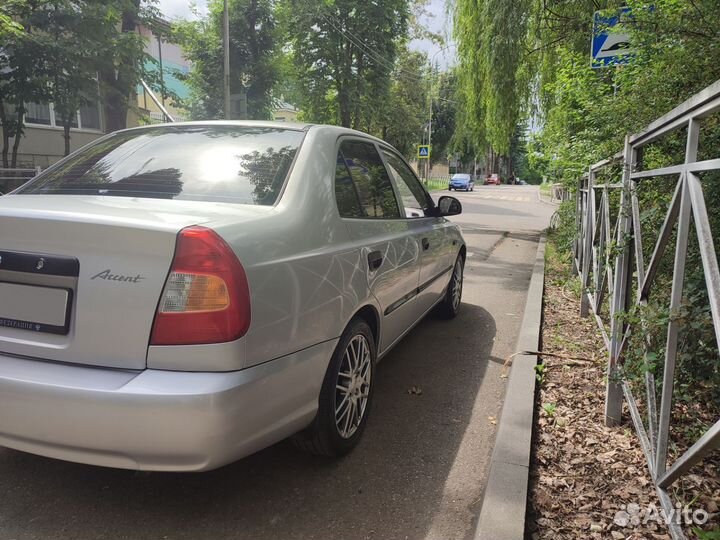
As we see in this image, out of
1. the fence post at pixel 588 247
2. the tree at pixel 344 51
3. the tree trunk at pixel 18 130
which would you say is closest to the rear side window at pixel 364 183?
the fence post at pixel 588 247

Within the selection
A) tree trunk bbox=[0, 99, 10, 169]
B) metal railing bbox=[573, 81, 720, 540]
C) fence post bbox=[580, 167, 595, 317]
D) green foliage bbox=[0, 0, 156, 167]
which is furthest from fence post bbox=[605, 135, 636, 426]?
tree trunk bbox=[0, 99, 10, 169]

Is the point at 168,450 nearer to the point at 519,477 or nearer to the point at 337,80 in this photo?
the point at 519,477

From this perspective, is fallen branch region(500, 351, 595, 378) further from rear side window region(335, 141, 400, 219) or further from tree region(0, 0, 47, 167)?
tree region(0, 0, 47, 167)

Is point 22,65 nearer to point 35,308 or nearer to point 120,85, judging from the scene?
point 120,85

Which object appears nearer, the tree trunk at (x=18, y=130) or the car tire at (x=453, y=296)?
the car tire at (x=453, y=296)

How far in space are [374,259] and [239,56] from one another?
23919mm

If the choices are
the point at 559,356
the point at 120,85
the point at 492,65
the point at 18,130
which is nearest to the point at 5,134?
the point at 18,130

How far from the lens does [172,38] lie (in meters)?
18.6

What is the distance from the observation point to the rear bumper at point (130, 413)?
188 centimetres

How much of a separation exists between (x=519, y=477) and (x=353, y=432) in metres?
0.87

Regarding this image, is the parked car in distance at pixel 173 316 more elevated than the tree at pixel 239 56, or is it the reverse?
the tree at pixel 239 56

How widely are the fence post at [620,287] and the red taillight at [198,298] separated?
7.03ft

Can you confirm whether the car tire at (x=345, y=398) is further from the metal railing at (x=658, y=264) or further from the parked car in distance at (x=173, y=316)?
the metal railing at (x=658, y=264)

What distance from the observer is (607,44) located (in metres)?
4.94
